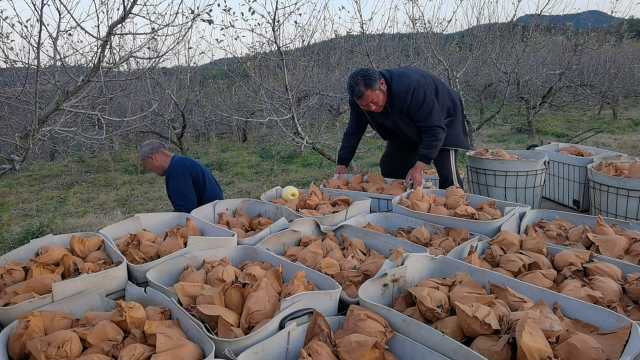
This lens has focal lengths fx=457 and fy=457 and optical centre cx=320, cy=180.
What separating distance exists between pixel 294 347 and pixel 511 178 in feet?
7.98

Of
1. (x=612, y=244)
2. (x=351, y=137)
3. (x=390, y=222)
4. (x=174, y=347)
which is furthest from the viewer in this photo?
Answer: (x=351, y=137)

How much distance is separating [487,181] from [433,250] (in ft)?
5.32

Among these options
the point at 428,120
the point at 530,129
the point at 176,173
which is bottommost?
the point at 530,129

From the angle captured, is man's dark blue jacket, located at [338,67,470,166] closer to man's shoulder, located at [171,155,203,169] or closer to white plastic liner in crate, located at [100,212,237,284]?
man's shoulder, located at [171,155,203,169]

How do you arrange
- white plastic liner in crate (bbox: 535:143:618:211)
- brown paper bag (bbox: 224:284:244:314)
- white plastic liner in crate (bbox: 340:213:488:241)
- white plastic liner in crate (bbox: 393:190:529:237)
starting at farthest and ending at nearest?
white plastic liner in crate (bbox: 535:143:618:211) → white plastic liner in crate (bbox: 340:213:488:241) → white plastic liner in crate (bbox: 393:190:529:237) → brown paper bag (bbox: 224:284:244:314)

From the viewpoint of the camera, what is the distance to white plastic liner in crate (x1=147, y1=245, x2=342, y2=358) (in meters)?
1.37

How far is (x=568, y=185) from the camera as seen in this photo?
4020 mm

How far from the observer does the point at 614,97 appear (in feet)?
41.5

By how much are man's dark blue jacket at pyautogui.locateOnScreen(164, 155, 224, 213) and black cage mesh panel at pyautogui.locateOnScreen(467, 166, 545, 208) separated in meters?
2.00

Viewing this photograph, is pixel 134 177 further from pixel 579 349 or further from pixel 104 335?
A: pixel 579 349

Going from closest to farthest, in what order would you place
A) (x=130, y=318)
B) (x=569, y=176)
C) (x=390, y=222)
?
(x=130, y=318) → (x=390, y=222) → (x=569, y=176)

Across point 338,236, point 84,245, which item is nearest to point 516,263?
point 338,236

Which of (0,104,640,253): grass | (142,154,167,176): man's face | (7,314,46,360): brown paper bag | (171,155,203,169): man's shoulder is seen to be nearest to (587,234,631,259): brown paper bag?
(7,314,46,360): brown paper bag

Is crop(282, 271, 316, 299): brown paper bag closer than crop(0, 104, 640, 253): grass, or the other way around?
crop(282, 271, 316, 299): brown paper bag
